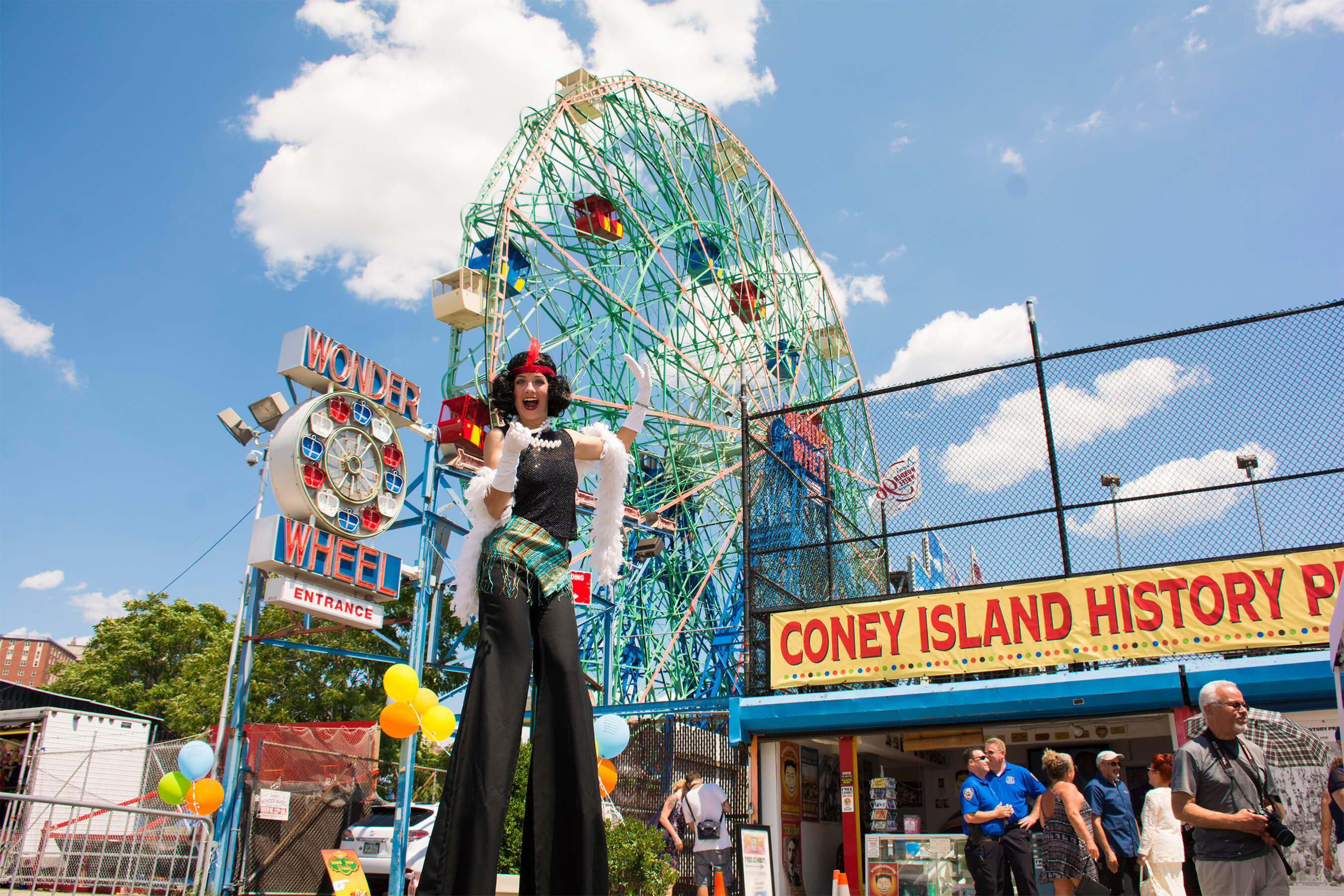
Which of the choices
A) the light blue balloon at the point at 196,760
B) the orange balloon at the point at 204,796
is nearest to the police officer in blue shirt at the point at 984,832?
the orange balloon at the point at 204,796

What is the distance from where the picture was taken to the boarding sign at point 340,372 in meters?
16.7

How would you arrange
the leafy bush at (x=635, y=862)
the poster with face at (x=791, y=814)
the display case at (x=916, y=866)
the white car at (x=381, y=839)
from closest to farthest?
the display case at (x=916, y=866), the leafy bush at (x=635, y=862), the poster with face at (x=791, y=814), the white car at (x=381, y=839)

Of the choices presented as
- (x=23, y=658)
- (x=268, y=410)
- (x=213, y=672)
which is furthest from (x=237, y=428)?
(x=23, y=658)

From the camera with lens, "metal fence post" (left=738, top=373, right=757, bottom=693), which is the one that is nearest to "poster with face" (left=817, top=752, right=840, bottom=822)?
"metal fence post" (left=738, top=373, right=757, bottom=693)

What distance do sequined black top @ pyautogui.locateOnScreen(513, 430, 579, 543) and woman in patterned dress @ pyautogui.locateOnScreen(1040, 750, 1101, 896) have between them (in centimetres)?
432

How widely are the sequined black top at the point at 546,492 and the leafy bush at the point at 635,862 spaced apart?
6.25 meters

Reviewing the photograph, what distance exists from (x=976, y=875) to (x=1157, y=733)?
248 inches

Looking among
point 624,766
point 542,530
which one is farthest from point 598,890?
point 624,766

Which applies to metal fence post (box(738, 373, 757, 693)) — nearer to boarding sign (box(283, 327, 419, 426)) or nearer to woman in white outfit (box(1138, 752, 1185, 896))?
woman in white outfit (box(1138, 752, 1185, 896))

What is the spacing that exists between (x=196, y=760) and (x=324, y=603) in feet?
15.3

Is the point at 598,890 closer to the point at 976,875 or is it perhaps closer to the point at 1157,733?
the point at 976,875

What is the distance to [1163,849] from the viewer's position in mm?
5598

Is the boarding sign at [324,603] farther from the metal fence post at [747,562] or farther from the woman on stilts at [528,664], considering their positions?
the woman on stilts at [528,664]

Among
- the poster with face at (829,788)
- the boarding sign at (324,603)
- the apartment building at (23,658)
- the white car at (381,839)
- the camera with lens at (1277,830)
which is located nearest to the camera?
the camera with lens at (1277,830)
